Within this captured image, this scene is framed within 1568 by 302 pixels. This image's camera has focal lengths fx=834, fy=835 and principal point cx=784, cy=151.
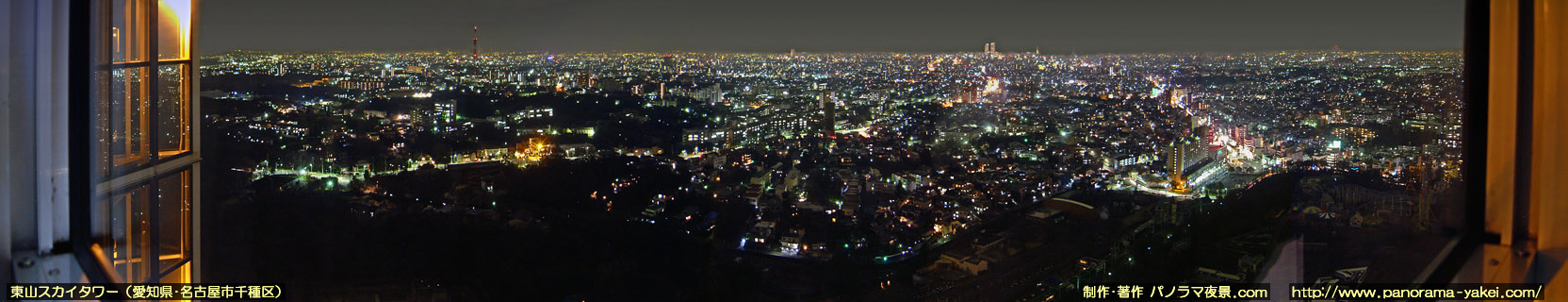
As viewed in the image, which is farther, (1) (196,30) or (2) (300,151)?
(2) (300,151)

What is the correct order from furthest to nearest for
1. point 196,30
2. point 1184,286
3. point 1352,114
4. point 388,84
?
1. point 388,84
2. point 1352,114
3. point 1184,286
4. point 196,30

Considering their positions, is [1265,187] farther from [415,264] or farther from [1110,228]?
[415,264]

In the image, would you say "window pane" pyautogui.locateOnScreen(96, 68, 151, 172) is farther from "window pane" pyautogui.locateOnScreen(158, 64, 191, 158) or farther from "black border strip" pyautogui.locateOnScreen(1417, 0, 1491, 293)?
"black border strip" pyautogui.locateOnScreen(1417, 0, 1491, 293)

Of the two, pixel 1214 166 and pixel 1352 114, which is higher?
pixel 1352 114

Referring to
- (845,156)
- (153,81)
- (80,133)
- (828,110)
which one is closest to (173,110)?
(153,81)

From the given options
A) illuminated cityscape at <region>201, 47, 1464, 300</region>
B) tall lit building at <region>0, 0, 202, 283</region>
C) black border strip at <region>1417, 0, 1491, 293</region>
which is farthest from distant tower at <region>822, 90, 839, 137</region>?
black border strip at <region>1417, 0, 1491, 293</region>

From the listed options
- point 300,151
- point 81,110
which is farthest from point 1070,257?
point 300,151
